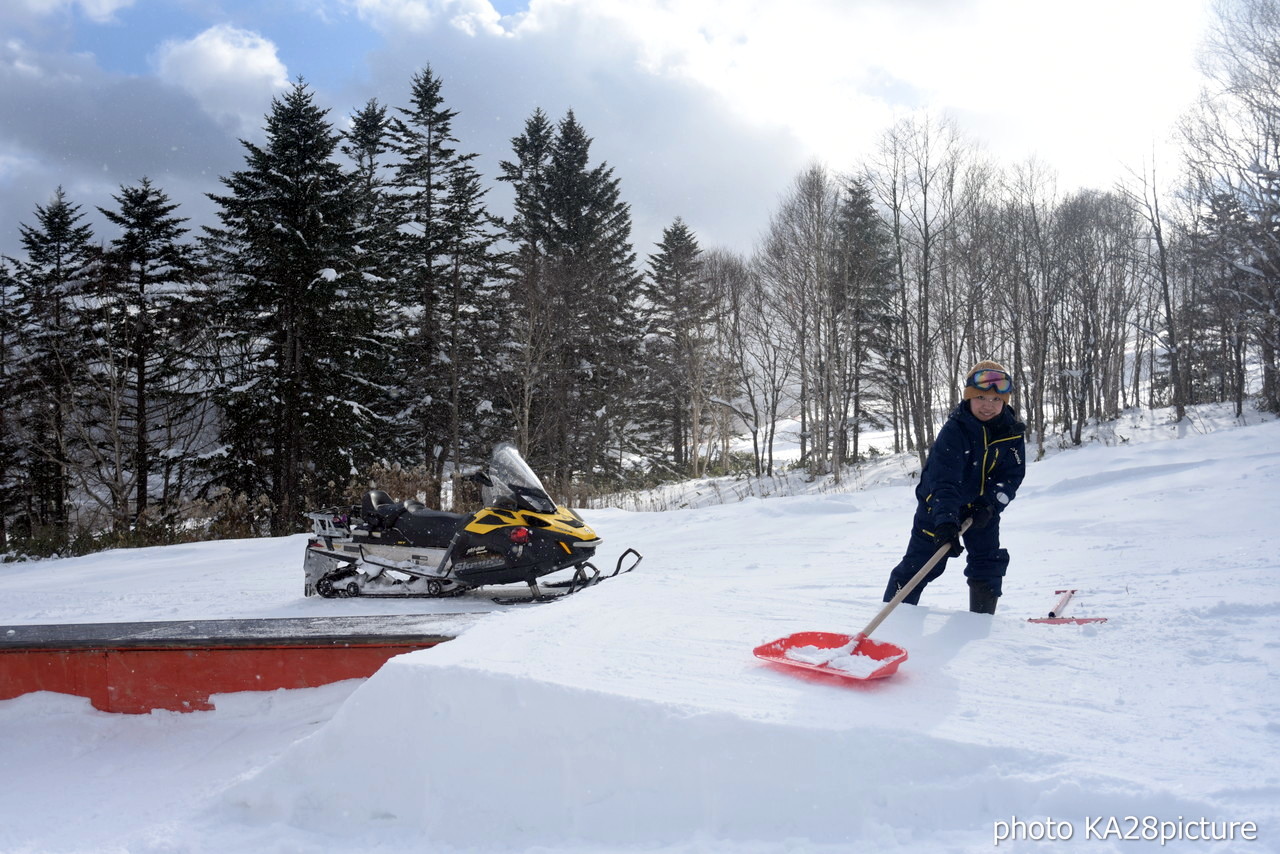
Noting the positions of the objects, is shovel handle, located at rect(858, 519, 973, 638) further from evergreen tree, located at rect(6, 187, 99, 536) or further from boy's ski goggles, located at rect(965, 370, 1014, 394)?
evergreen tree, located at rect(6, 187, 99, 536)

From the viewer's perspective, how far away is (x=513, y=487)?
6.29m

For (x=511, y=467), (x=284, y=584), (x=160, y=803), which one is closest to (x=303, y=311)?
(x=284, y=584)

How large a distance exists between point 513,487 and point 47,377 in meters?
19.2

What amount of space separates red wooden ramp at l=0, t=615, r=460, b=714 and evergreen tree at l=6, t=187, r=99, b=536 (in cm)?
1533

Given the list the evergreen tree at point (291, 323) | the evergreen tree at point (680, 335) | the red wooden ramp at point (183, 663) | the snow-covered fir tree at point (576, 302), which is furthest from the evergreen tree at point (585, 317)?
the red wooden ramp at point (183, 663)

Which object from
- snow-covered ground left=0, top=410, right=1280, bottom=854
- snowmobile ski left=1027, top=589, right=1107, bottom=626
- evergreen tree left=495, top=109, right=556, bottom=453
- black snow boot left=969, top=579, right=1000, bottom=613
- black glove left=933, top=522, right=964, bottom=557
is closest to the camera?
snow-covered ground left=0, top=410, right=1280, bottom=854

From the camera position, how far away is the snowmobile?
244 inches

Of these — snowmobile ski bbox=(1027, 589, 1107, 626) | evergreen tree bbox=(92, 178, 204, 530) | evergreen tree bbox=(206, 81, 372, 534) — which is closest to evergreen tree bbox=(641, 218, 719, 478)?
evergreen tree bbox=(206, 81, 372, 534)

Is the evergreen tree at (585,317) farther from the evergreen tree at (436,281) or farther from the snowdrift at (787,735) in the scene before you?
the snowdrift at (787,735)

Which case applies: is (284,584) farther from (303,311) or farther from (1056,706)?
(303,311)

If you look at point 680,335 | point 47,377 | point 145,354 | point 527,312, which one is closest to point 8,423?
point 47,377

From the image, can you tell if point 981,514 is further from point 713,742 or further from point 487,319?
point 487,319

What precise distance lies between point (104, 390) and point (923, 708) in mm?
20855

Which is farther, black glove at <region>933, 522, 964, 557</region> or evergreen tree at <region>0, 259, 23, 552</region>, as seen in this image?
evergreen tree at <region>0, 259, 23, 552</region>
